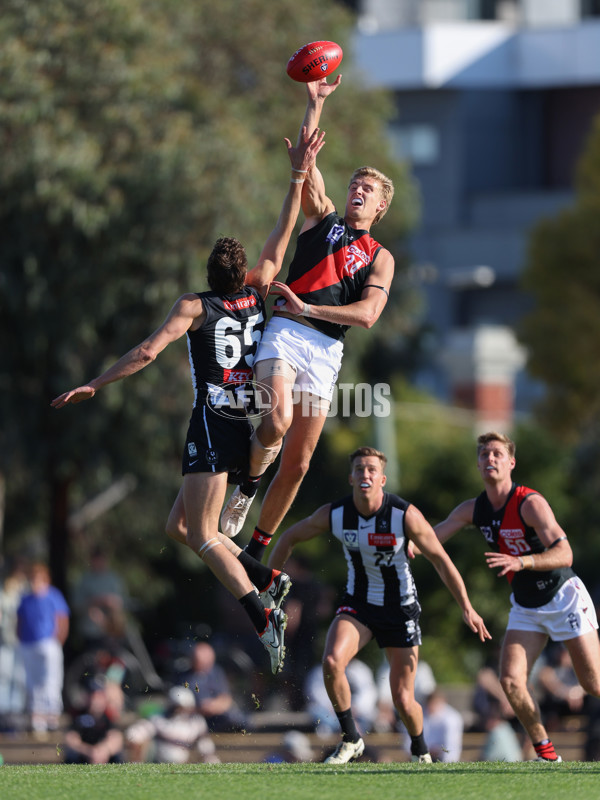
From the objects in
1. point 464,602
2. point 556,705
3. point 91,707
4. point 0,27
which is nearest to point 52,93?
point 0,27

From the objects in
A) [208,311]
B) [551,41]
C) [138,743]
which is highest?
[551,41]

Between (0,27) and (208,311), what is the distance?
1092cm

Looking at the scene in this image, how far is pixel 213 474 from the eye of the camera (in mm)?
8562

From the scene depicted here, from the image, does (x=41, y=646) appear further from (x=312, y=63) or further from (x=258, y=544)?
(x=312, y=63)

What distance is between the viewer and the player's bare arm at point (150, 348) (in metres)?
8.12

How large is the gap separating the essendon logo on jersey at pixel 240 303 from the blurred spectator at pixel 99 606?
8.16 meters

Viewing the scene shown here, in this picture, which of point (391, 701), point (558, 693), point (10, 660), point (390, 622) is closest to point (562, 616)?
point (390, 622)

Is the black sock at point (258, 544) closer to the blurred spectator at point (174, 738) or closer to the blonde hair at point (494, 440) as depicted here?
the blonde hair at point (494, 440)

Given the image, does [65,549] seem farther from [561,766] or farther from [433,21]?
[433,21]

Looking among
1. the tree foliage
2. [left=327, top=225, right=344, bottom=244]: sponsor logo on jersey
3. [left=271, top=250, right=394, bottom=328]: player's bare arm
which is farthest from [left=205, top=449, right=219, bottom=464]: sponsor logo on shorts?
the tree foliage

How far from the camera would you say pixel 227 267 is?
28.3ft

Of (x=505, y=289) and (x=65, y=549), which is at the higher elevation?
(x=505, y=289)

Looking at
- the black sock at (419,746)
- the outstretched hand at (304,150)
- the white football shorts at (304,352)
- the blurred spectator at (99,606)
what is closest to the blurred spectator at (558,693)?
the black sock at (419,746)

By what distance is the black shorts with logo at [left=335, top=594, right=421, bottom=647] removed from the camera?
9.70 metres
